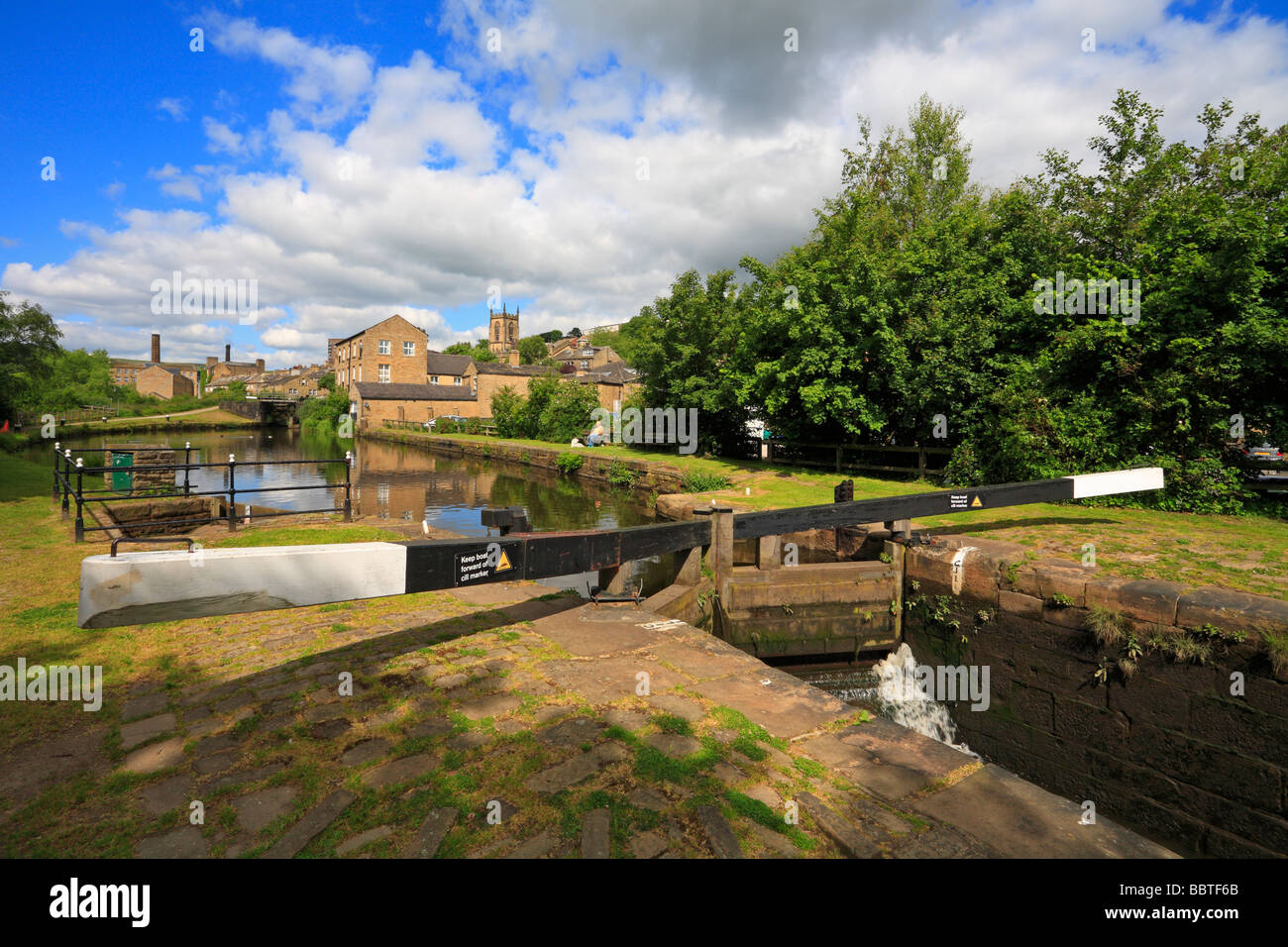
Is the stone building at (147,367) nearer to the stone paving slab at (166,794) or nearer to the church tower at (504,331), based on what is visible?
the church tower at (504,331)

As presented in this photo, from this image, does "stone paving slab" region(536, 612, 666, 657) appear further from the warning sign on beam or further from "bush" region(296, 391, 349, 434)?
"bush" region(296, 391, 349, 434)

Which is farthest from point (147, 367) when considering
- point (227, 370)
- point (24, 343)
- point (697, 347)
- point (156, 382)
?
point (697, 347)

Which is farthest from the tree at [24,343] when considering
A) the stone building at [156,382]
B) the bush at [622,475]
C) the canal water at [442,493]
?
the stone building at [156,382]

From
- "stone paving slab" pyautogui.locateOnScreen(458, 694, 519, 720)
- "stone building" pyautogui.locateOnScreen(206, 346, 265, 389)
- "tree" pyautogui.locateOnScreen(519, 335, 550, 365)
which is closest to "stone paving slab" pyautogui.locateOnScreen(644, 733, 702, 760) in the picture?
"stone paving slab" pyautogui.locateOnScreen(458, 694, 519, 720)

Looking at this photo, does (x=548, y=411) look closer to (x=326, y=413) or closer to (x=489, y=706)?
(x=489, y=706)

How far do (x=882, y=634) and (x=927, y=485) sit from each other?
7134mm

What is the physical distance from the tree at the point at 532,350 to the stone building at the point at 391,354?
4879 centimetres

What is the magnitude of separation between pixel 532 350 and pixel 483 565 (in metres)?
115

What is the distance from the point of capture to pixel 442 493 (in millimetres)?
21031

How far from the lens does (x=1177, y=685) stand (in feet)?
18.0

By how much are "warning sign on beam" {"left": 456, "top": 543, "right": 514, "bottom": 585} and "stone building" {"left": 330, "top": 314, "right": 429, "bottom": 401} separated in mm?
61243

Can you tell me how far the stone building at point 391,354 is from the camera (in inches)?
2393

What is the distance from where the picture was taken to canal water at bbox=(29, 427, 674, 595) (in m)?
14.9
